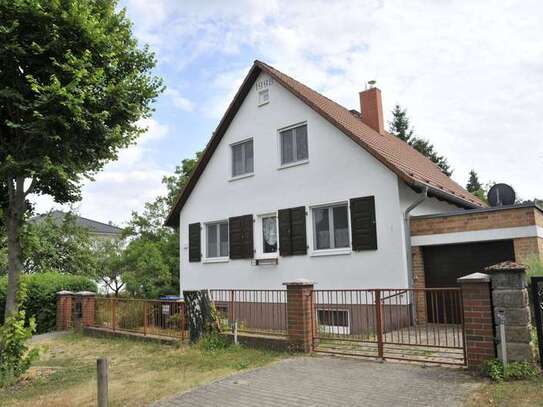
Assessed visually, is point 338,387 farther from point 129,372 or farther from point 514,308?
point 129,372

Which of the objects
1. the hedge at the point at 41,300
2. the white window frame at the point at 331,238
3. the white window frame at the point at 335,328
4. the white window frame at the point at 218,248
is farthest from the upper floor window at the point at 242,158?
the hedge at the point at 41,300

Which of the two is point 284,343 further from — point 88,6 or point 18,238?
point 88,6

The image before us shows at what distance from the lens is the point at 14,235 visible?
930 cm

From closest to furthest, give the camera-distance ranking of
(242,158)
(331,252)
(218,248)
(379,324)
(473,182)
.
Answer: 1. (379,324)
2. (331,252)
3. (242,158)
4. (218,248)
5. (473,182)

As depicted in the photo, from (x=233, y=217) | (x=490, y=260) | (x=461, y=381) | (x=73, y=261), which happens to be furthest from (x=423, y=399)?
(x=73, y=261)

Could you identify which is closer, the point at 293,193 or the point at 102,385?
the point at 102,385

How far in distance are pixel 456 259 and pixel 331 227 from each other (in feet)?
11.1

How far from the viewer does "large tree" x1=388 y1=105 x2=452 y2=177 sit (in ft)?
117

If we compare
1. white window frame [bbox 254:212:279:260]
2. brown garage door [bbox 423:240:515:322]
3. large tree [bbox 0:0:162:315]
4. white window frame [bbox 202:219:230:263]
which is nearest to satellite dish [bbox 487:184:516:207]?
brown garage door [bbox 423:240:515:322]

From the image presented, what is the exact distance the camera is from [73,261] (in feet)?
80.0

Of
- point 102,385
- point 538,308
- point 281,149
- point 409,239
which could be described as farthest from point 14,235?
point 538,308

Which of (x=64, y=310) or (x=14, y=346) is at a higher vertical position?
(x=64, y=310)

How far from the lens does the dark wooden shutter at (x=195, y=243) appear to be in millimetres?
16984

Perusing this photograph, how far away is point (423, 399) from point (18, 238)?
7728 mm
